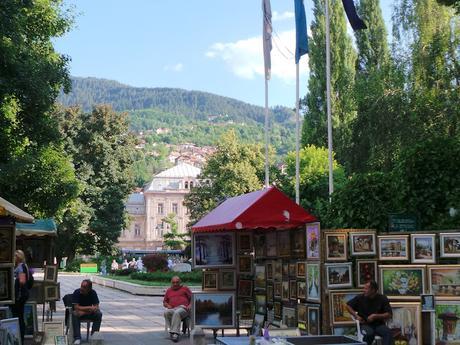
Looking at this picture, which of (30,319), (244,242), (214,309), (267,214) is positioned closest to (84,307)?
(30,319)

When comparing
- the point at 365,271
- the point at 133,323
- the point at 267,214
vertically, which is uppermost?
the point at 267,214

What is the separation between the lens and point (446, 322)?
1048 centimetres

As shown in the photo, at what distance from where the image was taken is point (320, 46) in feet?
170

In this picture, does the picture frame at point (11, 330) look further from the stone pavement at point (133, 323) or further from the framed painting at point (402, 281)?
the framed painting at point (402, 281)

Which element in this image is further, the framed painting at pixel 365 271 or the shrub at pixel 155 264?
the shrub at pixel 155 264

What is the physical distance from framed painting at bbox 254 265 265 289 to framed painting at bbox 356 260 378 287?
3061 millimetres

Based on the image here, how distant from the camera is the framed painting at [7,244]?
10938mm

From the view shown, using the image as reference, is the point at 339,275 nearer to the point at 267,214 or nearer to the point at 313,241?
the point at 313,241

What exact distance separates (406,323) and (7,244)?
6.32 metres

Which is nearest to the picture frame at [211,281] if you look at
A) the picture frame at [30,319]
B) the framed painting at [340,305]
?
the picture frame at [30,319]

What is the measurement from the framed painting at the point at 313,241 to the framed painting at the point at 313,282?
6.0 inches

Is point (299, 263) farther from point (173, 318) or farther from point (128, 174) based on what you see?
point (128, 174)

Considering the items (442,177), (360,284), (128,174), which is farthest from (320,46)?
(360,284)

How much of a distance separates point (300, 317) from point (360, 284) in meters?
1.31
